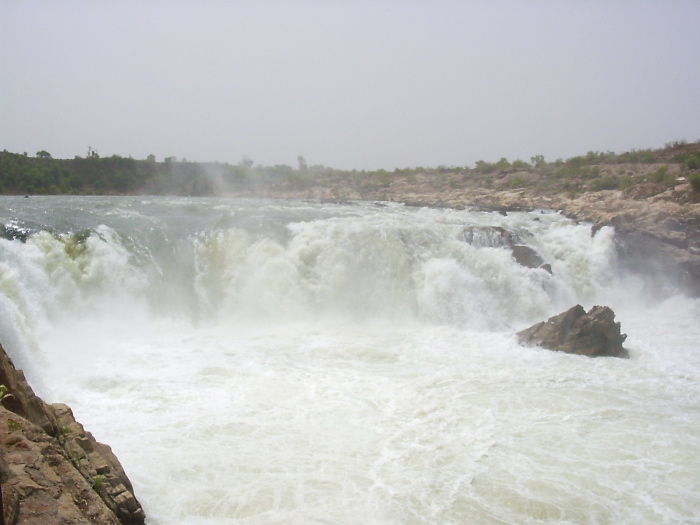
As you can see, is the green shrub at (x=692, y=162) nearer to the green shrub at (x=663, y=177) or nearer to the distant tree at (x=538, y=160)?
the green shrub at (x=663, y=177)

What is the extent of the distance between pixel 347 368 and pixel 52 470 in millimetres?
5675

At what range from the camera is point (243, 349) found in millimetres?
9852

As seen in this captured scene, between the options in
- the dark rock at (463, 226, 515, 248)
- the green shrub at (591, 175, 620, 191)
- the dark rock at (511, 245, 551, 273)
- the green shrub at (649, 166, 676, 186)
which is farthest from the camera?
the green shrub at (591, 175, 620, 191)

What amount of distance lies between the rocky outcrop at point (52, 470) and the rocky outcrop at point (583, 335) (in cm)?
796

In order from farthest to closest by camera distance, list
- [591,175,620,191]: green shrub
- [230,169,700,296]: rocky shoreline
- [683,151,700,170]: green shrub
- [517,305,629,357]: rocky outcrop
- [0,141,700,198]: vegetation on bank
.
Result: [0,141,700,198]: vegetation on bank → [591,175,620,191]: green shrub → [683,151,700,170]: green shrub → [230,169,700,296]: rocky shoreline → [517,305,629,357]: rocky outcrop

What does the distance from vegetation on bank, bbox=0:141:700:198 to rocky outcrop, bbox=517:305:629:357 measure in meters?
14.0

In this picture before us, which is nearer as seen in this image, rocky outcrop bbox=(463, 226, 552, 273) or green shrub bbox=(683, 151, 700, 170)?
rocky outcrop bbox=(463, 226, 552, 273)

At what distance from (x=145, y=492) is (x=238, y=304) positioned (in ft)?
24.0

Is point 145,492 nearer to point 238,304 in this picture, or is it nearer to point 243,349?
point 243,349

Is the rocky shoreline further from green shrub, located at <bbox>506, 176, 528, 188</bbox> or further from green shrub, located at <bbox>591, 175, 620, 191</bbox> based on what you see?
green shrub, located at <bbox>591, 175, 620, 191</bbox>

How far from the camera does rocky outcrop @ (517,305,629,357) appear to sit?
32.0 feet

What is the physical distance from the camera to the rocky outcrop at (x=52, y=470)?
3.04 meters

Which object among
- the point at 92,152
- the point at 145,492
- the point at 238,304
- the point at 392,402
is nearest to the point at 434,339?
the point at 392,402

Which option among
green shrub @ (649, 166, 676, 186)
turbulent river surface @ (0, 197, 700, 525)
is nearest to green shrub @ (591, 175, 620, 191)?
Answer: green shrub @ (649, 166, 676, 186)
